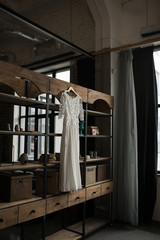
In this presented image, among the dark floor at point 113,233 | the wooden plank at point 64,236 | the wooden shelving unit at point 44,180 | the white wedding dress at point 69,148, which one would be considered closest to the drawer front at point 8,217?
the wooden shelving unit at point 44,180

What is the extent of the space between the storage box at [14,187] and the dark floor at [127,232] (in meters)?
1.49

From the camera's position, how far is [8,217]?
2.54 metres

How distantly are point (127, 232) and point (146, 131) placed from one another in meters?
1.74

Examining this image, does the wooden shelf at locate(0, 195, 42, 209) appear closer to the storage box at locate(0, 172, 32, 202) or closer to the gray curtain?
the storage box at locate(0, 172, 32, 202)

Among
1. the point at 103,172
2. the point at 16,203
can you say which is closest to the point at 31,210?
the point at 16,203

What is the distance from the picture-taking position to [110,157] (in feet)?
14.0

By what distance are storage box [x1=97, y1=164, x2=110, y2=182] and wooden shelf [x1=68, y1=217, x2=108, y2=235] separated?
2.43ft

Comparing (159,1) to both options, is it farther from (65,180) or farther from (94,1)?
(65,180)

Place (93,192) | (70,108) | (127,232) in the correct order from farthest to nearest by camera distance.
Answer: (127,232)
(93,192)
(70,108)

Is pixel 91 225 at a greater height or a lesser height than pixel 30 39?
lesser

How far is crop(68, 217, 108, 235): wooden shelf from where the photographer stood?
3829 millimetres

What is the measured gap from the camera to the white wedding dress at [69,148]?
3.19 metres

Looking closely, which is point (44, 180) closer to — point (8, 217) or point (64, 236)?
point (8, 217)

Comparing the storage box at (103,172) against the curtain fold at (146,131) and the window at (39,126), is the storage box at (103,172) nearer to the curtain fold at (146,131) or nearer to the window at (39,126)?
the curtain fold at (146,131)
